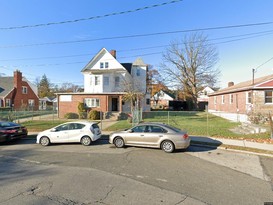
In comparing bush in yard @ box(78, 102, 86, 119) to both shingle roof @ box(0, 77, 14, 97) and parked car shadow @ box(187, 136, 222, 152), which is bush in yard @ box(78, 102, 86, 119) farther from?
shingle roof @ box(0, 77, 14, 97)

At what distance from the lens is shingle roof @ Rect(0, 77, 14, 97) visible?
34453 millimetres

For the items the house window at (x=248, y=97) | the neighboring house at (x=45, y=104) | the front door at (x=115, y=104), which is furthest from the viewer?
the neighboring house at (x=45, y=104)

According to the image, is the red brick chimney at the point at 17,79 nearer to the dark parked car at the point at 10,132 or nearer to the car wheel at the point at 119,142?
the dark parked car at the point at 10,132

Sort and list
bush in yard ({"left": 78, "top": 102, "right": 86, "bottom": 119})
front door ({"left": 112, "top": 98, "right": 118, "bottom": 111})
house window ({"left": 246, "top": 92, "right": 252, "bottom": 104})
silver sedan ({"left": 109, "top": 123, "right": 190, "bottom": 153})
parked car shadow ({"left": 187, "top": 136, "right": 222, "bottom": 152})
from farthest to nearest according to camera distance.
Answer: front door ({"left": 112, "top": 98, "right": 118, "bottom": 111}) → bush in yard ({"left": 78, "top": 102, "right": 86, "bottom": 119}) → house window ({"left": 246, "top": 92, "right": 252, "bottom": 104}) → parked car shadow ({"left": 187, "top": 136, "right": 222, "bottom": 152}) → silver sedan ({"left": 109, "top": 123, "right": 190, "bottom": 153})

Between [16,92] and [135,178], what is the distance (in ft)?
127

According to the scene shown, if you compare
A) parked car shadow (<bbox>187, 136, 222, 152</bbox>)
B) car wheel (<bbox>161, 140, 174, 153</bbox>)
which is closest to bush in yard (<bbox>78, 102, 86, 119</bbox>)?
parked car shadow (<bbox>187, 136, 222, 152</bbox>)

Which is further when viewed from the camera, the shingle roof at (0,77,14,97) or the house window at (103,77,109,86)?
the shingle roof at (0,77,14,97)

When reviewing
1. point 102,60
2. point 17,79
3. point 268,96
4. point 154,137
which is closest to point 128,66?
point 102,60

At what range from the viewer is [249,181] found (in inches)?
203

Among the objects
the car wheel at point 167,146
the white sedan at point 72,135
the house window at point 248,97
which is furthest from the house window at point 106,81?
the car wheel at point 167,146

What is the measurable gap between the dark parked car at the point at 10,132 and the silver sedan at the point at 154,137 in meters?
6.30

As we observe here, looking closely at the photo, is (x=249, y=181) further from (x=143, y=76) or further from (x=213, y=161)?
(x=143, y=76)

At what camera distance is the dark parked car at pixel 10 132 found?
1063cm

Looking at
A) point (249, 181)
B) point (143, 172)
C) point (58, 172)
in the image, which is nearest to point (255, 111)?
point (249, 181)
